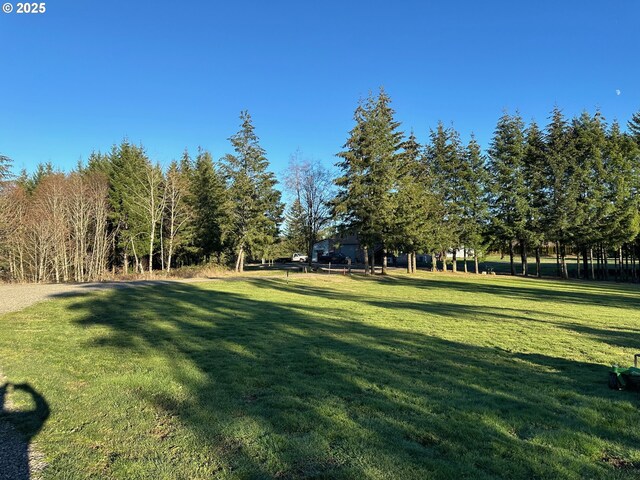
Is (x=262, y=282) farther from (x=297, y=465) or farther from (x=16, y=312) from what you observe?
(x=297, y=465)

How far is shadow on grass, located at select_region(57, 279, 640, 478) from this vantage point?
11.0 feet

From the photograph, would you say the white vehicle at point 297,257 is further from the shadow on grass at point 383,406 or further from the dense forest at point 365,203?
the shadow on grass at point 383,406

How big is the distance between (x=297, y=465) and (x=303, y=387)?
205 cm

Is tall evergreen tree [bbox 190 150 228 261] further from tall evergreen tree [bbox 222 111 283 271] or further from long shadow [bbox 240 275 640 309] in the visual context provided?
long shadow [bbox 240 275 640 309]

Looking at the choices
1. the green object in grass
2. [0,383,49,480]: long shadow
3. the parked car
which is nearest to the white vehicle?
the parked car

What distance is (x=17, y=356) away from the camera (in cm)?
675

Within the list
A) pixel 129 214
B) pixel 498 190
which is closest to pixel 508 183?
pixel 498 190

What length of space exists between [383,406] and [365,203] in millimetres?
28929

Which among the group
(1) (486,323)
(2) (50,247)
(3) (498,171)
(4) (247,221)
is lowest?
(1) (486,323)

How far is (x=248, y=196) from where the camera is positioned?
35.2 metres

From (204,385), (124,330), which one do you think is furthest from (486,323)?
(124,330)

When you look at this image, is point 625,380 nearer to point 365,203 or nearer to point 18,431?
point 18,431

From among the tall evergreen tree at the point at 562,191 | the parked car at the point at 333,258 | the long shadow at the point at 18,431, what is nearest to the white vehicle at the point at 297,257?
the parked car at the point at 333,258

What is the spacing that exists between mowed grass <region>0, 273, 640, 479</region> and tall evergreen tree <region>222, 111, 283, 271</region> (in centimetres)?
2510
